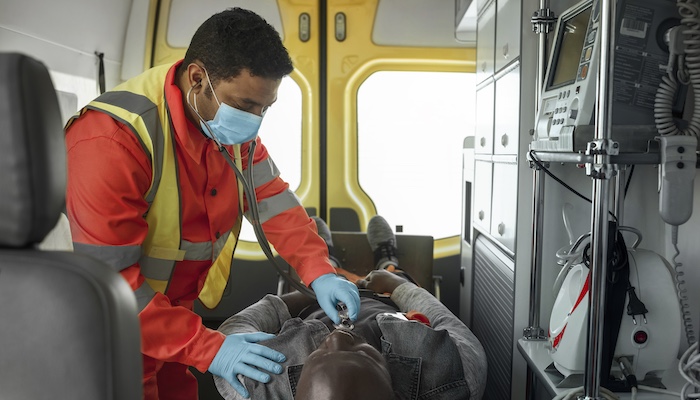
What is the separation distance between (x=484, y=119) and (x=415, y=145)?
122cm

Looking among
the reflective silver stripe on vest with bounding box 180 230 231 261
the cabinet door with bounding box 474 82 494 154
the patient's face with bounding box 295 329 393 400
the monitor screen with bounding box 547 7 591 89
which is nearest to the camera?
the patient's face with bounding box 295 329 393 400

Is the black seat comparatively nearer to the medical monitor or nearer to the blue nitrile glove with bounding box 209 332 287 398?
the blue nitrile glove with bounding box 209 332 287 398

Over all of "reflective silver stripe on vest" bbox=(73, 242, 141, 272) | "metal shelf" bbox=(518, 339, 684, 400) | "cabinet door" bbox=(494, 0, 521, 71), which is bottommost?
"metal shelf" bbox=(518, 339, 684, 400)

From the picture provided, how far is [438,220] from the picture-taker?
183 inches

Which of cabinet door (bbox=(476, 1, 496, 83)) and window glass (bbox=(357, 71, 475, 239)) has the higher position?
cabinet door (bbox=(476, 1, 496, 83))

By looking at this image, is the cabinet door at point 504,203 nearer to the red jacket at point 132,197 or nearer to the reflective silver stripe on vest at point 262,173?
the reflective silver stripe on vest at point 262,173

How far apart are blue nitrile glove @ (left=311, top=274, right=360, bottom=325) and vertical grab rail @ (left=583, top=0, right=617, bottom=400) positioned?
83 centimetres

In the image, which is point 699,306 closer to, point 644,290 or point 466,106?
point 644,290

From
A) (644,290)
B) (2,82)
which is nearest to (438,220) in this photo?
(644,290)

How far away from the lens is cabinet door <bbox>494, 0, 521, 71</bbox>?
269 cm

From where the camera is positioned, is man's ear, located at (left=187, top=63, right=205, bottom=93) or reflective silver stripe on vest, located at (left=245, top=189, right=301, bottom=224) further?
reflective silver stripe on vest, located at (left=245, top=189, right=301, bottom=224)

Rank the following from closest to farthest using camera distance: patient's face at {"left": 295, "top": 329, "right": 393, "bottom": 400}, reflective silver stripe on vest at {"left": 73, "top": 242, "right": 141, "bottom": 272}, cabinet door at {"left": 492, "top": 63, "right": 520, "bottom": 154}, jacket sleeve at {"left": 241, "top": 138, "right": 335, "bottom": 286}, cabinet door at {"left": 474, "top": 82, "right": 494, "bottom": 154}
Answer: patient's face at {"left": 295, "top": 329, "right": 393, "bottom": 400} < reflective silver stripe on vest at {"left": 73, "top": 242, "right": 141, "bottom": 272} < jacket sleeve at {"left": 241, "top": 138, "right": 335, "bottom": 286} < cabinet door at {"left": 492, "top": 63, "right": 520, "bottom": 154} < cabinet door at {"left": 474, "top": 82, "right": 494, "bottom": 154}

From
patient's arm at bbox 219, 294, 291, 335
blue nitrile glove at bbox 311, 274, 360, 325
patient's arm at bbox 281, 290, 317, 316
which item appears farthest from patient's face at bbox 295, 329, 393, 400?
patient's arm at bbox 281, 290, 317, 316

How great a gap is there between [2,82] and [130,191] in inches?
37.4
